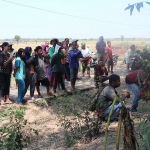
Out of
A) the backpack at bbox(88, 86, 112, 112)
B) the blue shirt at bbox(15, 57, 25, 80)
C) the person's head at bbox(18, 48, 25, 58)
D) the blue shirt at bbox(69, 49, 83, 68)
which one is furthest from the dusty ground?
the blue shirt at bbox(69, 49, 83, 68)

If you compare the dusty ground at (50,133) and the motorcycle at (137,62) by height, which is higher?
the motorcycle at (137,62)

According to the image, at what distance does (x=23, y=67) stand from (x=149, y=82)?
3606 mm

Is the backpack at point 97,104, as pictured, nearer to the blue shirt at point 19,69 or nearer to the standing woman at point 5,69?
the blue shirt at point 19,69

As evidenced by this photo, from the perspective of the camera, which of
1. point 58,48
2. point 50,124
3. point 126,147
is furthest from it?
point 58,48

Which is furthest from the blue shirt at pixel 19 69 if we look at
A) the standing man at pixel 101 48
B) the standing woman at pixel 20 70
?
the standing man at pixel 101 48


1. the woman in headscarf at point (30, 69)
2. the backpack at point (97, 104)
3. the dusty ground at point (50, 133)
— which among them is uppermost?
the woman in headscarf at point (30, 69)

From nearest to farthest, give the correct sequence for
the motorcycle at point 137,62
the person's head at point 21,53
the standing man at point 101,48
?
the motorcycle at point 137,62
the person's head at point 21,53
the standing man at point 101,48

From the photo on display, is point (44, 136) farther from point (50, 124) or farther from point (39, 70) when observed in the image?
point (39, 70)

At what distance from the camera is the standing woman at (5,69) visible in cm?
654

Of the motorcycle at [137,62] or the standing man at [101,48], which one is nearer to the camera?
the motorcycle at [137,62]

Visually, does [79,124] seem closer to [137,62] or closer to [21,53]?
[137,62]

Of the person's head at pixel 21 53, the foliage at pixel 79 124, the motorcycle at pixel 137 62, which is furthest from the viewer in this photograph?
the person's head at pixel 21 53

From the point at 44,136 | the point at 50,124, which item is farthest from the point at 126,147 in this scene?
the point at 50,124

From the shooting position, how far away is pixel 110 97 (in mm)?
5031
